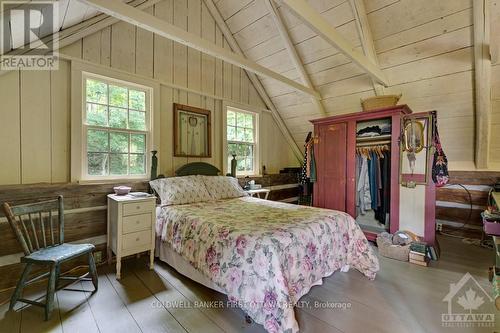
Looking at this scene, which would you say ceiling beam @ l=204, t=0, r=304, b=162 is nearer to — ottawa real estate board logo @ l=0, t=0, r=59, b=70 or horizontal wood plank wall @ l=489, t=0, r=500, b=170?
ottawa real estate board logo @ l=0, t=0, r=59, b=70

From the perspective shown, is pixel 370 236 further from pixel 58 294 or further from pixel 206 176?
pixel 58 294

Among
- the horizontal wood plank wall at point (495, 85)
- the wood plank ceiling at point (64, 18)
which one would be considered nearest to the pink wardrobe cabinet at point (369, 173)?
the horizontal wood plank wall at point (495, 85)

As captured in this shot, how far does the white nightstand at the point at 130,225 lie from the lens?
7.46 ft

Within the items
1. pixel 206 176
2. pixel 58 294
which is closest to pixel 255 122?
pixel 206 176

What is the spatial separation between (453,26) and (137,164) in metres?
4.04

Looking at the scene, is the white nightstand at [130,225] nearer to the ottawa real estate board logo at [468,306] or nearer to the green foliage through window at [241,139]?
the green foliage through window at [241,139]

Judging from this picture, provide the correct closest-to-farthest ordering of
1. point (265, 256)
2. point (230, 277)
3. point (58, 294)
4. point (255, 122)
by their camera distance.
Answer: point (265, 256)
point (230, 277)
point (58, 294)
point (255, 122)

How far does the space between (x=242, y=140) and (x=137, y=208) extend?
2406 mm

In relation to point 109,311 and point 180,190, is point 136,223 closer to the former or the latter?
point 180,190

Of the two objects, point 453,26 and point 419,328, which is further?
point 453,26

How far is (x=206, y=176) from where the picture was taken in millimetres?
3316

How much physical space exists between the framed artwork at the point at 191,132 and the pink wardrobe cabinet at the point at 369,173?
1831 millimetres

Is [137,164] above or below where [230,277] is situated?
above

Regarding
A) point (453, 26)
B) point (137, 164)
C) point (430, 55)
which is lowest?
point (137, 164)
